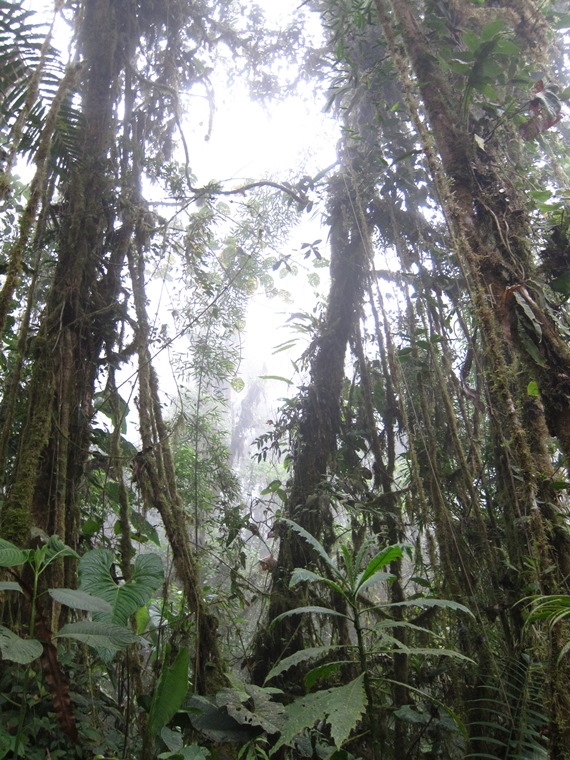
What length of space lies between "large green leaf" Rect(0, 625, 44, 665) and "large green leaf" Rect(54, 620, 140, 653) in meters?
0.07

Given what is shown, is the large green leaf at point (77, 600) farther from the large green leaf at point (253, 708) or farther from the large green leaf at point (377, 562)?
the large green leaf at point (377, 562)

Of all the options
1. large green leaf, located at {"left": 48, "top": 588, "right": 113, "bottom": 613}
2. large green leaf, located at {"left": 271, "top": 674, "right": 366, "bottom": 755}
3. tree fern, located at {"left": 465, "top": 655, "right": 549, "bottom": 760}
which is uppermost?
large green leaf, located at {"left": 48, "top": 588, "right": 113, "bottom": 613}

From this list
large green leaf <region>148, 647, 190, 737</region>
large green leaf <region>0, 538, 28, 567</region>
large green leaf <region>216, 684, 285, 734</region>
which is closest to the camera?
large green leaf <region>0, 538, 28, 567</region>

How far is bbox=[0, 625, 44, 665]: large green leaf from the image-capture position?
1026mm

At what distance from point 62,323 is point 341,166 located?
2455mm

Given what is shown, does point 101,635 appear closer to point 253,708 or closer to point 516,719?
point 253,708

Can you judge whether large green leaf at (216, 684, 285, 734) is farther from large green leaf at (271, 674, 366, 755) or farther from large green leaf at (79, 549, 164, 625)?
large green leaf at (79, 549, 164, 625)

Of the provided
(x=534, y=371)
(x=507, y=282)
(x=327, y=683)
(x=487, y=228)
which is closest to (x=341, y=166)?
(x=487, y=228)

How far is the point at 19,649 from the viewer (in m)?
1.06

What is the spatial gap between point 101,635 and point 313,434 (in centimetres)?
221

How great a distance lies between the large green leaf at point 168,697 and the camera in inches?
49.9

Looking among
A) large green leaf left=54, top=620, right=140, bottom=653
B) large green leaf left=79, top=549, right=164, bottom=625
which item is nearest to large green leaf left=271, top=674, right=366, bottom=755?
large green leaf left=54, top=620, right=140, bottom=653

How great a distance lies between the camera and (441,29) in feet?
8.02

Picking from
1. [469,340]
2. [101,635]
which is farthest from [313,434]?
[101,635]
